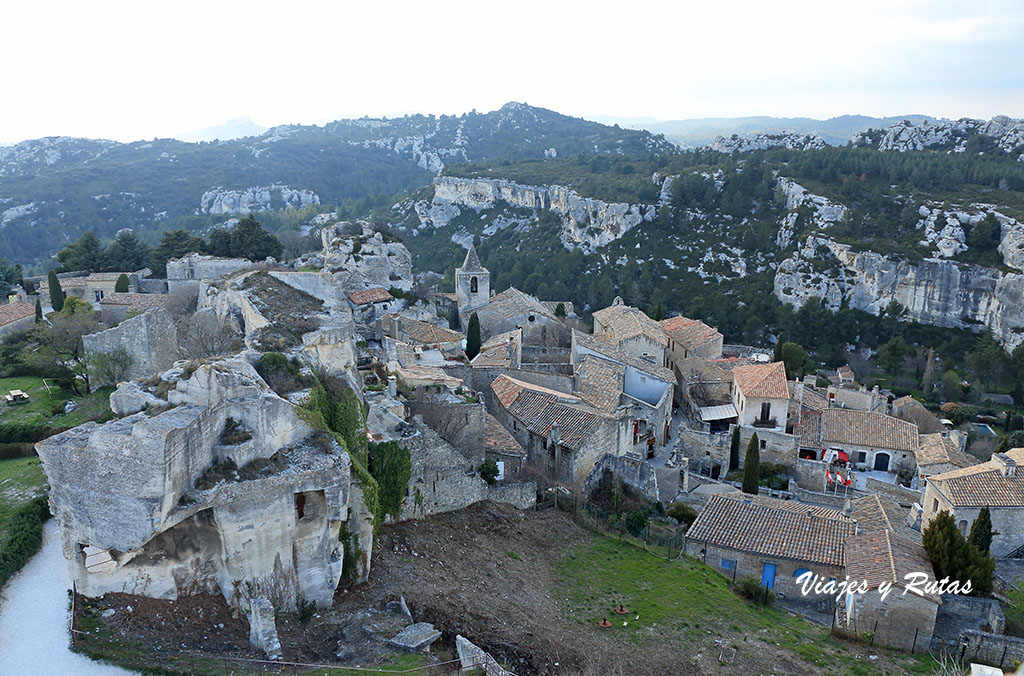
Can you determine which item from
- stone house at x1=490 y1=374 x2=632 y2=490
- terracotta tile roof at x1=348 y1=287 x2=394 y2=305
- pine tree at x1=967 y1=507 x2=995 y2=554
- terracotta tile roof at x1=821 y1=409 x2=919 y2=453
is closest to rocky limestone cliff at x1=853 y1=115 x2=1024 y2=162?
terracotta tile roof at x1=821 y1=409 x2=919 y2=453

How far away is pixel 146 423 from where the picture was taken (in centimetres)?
1184

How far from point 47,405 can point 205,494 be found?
15.5 m

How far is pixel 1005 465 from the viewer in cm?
2594

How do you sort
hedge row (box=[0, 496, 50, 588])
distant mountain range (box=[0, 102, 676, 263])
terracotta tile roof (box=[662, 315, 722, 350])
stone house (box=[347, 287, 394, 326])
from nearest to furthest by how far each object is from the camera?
1. hedge row (box=[0, 496, 50, 588])
2. stone house (box=[347, 287, 394, 326])
3. terracotta tile roof (box=[662, 315, 722, 350])
4. distant mountain range (box=[0, 102, 676, 263])

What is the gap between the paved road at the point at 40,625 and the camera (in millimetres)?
11375

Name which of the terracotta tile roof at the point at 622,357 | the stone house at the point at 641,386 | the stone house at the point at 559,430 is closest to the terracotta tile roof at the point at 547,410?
the stone house at the point at 559,430

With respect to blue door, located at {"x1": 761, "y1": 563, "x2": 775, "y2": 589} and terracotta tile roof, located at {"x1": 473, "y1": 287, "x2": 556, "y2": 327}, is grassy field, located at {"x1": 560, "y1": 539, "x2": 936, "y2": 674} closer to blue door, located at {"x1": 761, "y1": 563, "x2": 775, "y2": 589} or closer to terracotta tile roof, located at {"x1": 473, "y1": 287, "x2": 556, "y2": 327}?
blue door, located at {"x1": 761, "y1": 563, "x2": 775, "y2": 589}

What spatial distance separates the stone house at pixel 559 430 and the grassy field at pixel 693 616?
15.2 ft

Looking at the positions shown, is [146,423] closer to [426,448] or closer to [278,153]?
[426,448]

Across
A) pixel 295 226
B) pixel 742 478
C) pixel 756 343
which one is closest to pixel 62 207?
pixel 295 226

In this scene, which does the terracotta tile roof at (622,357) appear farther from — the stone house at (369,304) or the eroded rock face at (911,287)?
the eroded rock face at (911,287)

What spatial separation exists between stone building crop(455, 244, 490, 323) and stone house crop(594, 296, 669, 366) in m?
A: 8.60

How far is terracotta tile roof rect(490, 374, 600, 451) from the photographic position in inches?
998

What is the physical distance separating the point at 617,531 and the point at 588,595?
5144 mm
